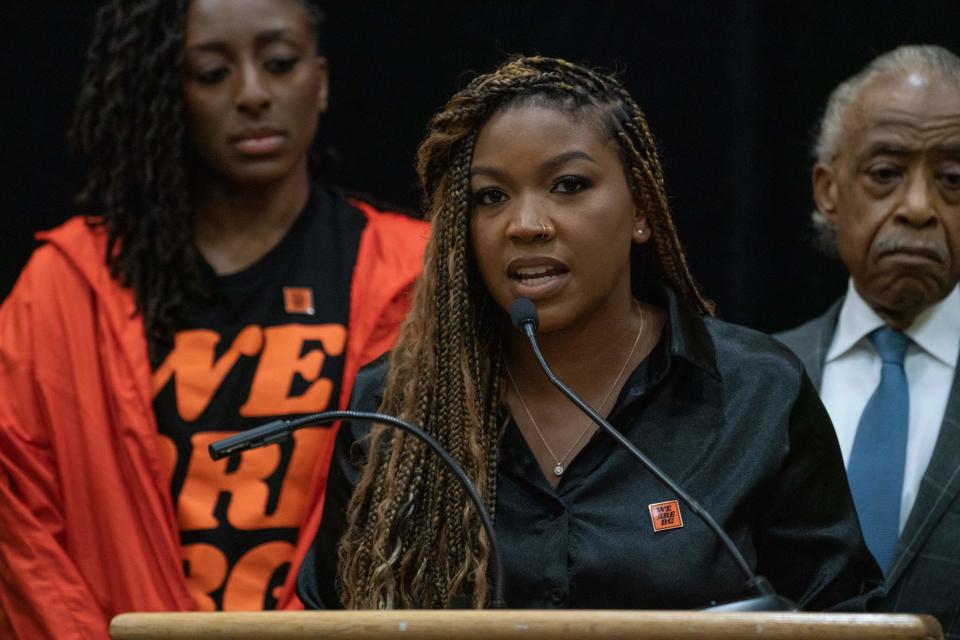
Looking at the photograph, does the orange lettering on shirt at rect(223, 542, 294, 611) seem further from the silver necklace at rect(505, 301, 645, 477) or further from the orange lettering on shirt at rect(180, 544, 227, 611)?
the silver necklace at rect(505, 301, 645, 477)

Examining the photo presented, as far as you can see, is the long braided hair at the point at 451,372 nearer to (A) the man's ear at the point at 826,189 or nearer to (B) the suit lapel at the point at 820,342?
(B) the suit lapel at the point at 820,342

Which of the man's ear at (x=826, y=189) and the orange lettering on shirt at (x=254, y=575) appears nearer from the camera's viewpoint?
the orange lettering on shirt at (x=254, y=575)

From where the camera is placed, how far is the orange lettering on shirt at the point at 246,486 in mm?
2719

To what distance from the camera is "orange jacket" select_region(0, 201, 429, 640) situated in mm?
2662

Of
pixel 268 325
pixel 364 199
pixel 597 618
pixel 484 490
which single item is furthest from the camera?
pixel 364 199

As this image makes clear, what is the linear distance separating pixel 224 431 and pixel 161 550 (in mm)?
252

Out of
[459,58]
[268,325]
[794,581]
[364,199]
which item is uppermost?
[459,58]

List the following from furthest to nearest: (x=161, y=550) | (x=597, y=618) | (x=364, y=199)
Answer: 1. (x=364, y=199)
2. (x=161, y=550)
3. (x=597, y=618)

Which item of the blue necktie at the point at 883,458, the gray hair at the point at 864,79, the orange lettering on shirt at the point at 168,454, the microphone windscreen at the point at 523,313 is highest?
the gray hair at the point at 864,79

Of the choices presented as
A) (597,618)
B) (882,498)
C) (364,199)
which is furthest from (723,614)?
(364,199)

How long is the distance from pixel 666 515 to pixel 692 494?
0.18 feet

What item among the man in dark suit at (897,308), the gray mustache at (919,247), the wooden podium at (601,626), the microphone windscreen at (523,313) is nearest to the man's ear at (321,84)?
the man in dark suit at (897,308)

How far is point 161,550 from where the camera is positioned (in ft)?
8.75

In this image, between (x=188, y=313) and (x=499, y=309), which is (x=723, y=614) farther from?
(x=188, y=313)
